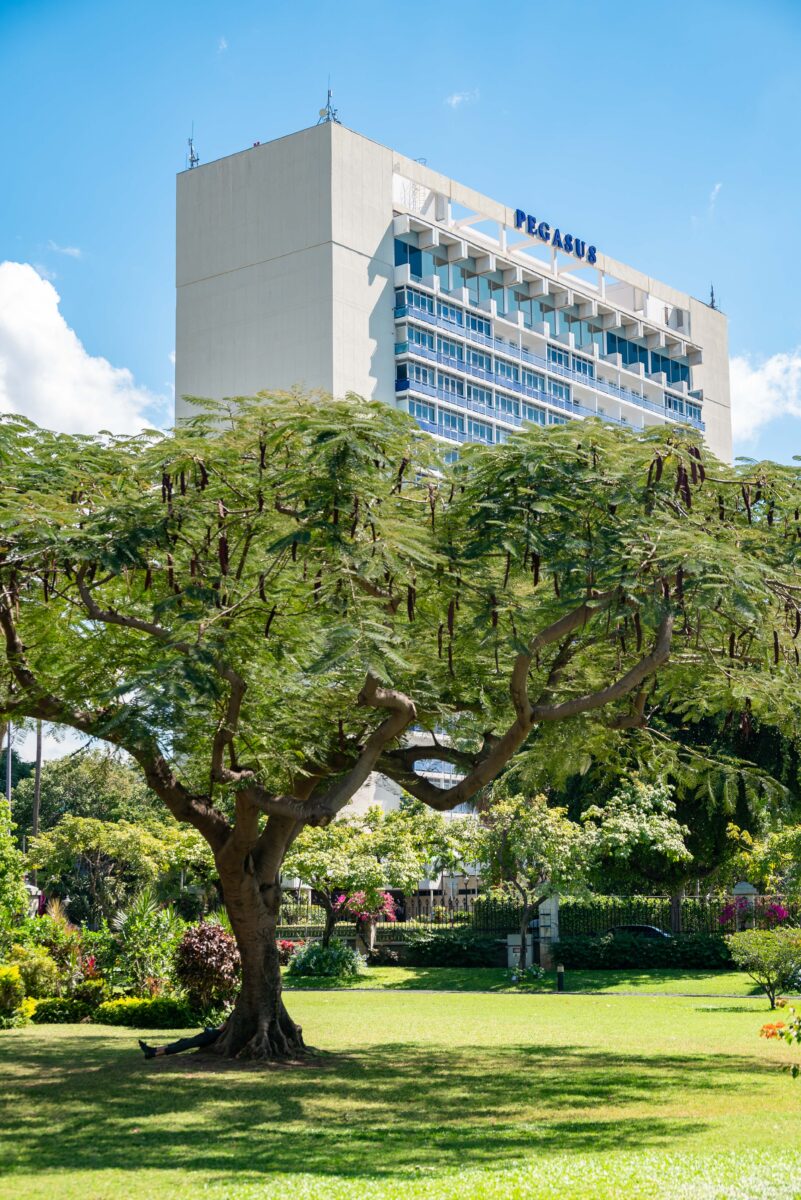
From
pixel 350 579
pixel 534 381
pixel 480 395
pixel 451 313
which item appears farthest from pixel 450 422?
pixel 350 579

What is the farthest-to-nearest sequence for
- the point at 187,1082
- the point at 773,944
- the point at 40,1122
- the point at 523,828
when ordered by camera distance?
the point at 523,828 < the point at 773,944 < the point at 187,1082 < the point at 40,1122

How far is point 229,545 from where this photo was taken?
15.6 m

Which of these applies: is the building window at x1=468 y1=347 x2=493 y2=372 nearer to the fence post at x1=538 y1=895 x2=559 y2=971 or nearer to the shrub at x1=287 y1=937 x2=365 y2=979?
the fence post at x1=538 y1=895 x2=559 y2=971

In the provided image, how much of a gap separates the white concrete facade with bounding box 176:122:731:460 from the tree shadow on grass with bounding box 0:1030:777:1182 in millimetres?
53308

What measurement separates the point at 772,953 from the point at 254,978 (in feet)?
31.6

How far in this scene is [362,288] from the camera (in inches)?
2911

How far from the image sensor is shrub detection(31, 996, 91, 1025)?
2475 centimetres

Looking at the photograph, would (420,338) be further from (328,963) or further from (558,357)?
(328,963)

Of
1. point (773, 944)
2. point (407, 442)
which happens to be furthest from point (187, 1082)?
point (773, 944)

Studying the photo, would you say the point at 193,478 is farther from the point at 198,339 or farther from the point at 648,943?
the point at 198,339

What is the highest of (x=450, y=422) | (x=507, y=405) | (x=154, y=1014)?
(x=507, y=405)

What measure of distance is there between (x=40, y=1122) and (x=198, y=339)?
65.7 m

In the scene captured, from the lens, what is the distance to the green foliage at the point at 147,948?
81.5 ft

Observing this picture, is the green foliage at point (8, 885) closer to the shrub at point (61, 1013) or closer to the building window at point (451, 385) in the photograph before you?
the shrub at point (61, 1013)
